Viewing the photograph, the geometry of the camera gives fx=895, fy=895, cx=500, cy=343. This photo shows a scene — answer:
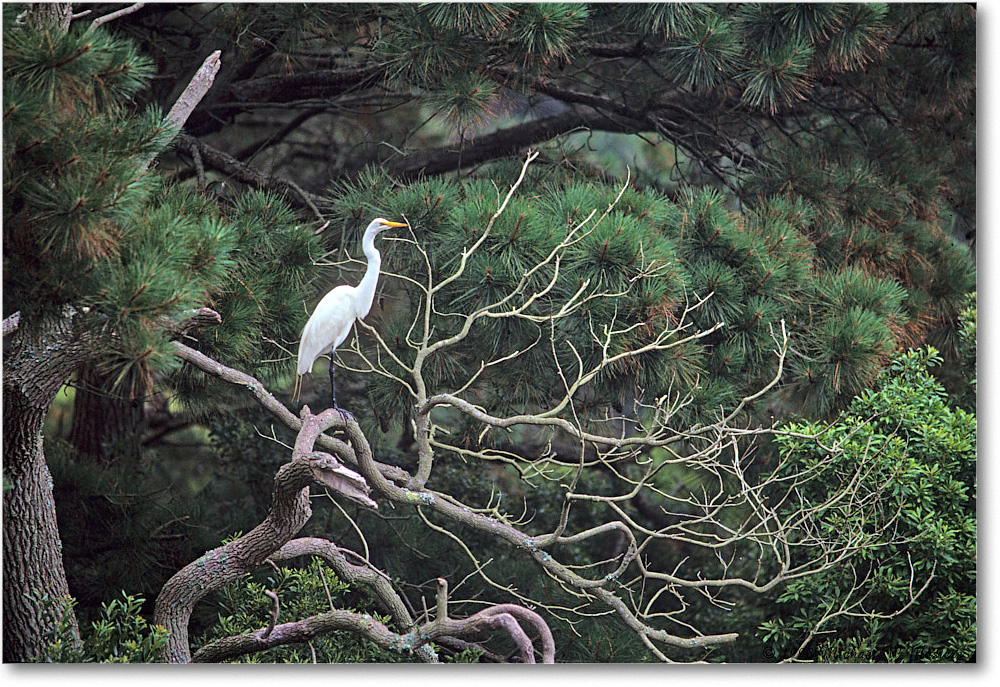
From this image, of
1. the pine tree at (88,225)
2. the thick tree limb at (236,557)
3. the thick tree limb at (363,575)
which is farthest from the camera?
the thick tree limb at (363,575)

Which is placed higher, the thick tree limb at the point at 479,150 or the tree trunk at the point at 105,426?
the thick tree limb at the point at 479,150

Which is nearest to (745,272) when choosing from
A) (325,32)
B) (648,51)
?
(648,51)

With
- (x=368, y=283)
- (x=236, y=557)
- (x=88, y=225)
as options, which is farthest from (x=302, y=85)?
(x=236, y=557)

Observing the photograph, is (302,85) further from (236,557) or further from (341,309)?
(236,557)

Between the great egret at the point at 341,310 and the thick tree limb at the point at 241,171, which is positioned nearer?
the great egret at the point at 341,310

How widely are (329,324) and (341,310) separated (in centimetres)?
4

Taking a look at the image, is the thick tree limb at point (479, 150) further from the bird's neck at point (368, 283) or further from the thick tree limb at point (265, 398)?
the thick tree limb at point (265, 398)

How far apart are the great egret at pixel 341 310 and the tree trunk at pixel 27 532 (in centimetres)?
49

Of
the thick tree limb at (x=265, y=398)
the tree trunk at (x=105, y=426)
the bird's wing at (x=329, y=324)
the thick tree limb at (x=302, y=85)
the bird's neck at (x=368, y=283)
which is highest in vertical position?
the thick tree limb at (x=302, y=85)

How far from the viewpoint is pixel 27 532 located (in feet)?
5.85

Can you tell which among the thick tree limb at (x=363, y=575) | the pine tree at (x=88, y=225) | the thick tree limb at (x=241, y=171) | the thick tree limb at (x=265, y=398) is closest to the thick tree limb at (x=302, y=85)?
the thick tree limb at (x=241, y=171)

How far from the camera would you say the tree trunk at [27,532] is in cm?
172

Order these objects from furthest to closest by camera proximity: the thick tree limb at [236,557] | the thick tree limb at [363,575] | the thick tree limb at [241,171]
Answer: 1. the thick tree limb at [241,171]
2. the thick tree limb at [363,575]
3. the thick tree limb at [236,557]

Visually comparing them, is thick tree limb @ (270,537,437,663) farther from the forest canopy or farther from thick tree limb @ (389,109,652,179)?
thick tree limb @ (389,109,652,179)
